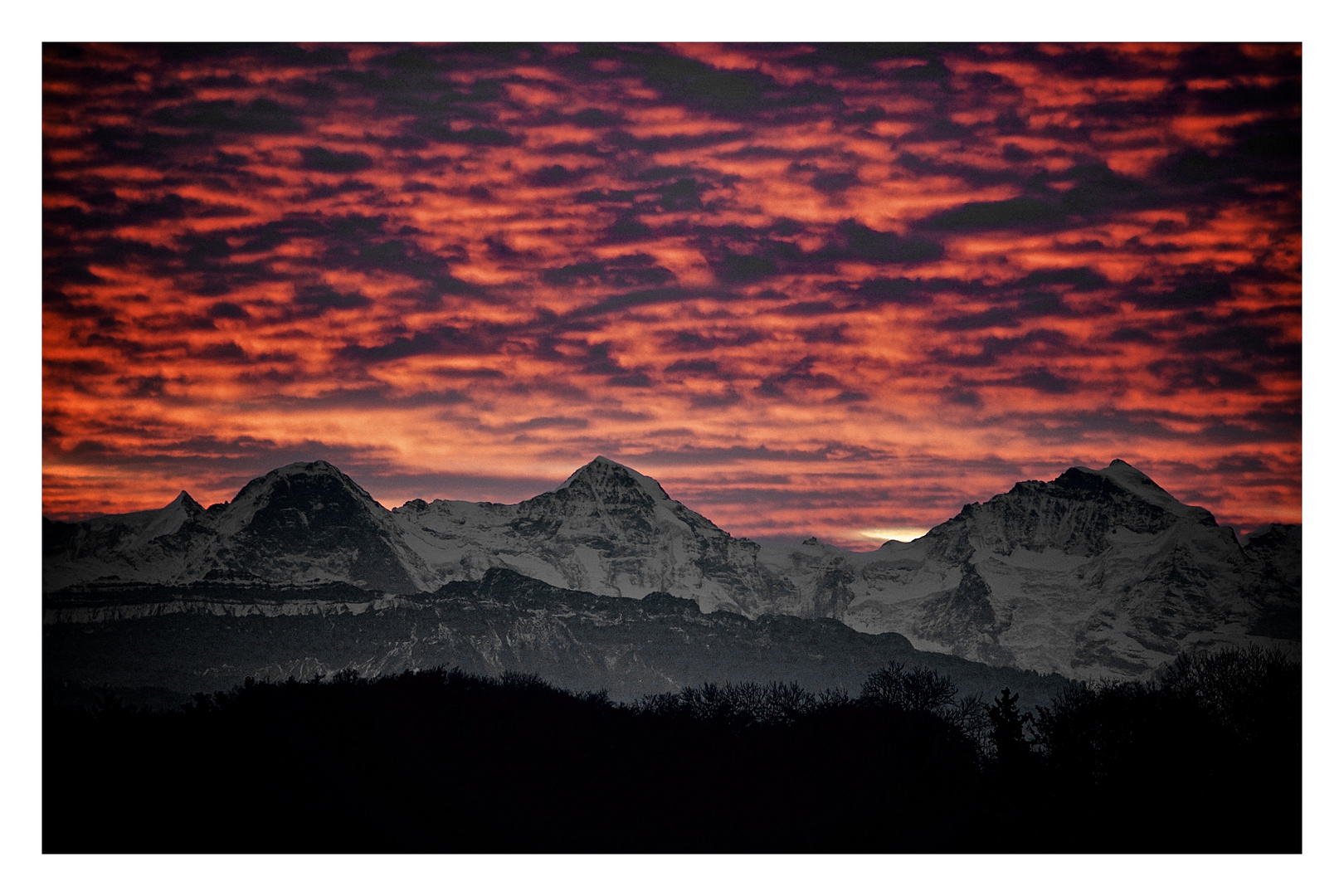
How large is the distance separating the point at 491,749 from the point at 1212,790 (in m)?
46.9

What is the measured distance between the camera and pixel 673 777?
280 feet

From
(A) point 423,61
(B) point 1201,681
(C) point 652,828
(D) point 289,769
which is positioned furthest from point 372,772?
(B) point 1201,681

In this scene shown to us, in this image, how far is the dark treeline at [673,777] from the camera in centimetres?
6256

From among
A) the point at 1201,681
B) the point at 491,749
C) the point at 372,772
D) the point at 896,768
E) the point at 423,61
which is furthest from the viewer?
the point at 1201,681

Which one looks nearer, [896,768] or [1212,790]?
[1212,790]

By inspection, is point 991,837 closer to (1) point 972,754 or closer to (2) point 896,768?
(2) point 896,768

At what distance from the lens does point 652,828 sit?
72250 millimetres

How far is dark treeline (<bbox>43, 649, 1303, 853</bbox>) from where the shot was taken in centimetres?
6256

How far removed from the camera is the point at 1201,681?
10406 centimetres

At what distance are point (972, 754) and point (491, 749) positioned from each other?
110 ft

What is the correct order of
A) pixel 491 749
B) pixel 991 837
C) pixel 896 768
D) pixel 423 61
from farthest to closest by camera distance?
1. pixel 491 749
2. pixel 896 768
3. pixel 991 837
4. pixel 423 61
